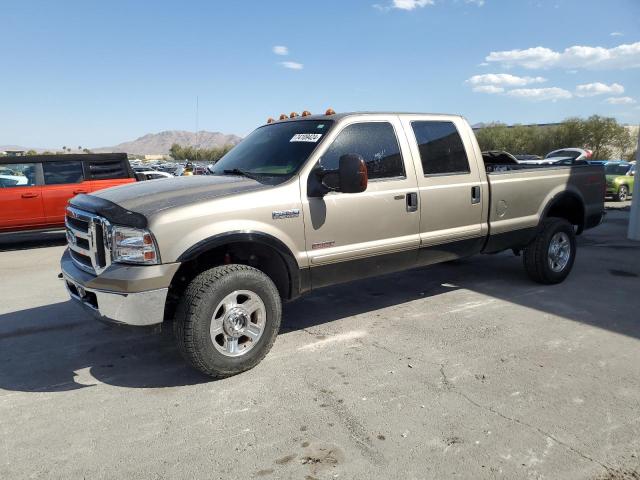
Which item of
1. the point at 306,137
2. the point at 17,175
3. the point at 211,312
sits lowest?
the point at 211,312

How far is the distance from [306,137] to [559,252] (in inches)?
149

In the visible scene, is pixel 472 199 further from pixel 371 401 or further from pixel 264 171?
pixel 371 401

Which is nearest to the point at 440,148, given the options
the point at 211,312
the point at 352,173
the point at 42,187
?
the point at 352,173

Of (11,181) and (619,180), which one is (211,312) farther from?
(619,180)

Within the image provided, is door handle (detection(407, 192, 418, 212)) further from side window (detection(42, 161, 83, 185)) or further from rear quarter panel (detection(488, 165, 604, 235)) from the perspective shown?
side window (detection(42, 161, 83, 185))

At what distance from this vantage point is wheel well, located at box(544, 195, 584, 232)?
6.13 metres

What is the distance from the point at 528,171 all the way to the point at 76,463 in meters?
5.09

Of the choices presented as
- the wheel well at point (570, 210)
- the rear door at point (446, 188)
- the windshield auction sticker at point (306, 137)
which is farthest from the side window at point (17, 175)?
the wheel well at point (570, 210)

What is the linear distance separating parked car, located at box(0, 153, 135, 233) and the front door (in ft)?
25.0

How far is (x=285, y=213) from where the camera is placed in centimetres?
378

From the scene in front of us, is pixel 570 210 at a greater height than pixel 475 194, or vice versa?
pixel 475 194

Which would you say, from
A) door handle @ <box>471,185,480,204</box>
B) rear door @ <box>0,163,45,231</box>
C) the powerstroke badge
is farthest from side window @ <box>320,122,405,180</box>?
rear door @ <box>0,163,45,231</box>

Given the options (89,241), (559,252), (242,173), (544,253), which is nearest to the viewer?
(89,241)

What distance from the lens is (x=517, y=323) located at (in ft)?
15.6
